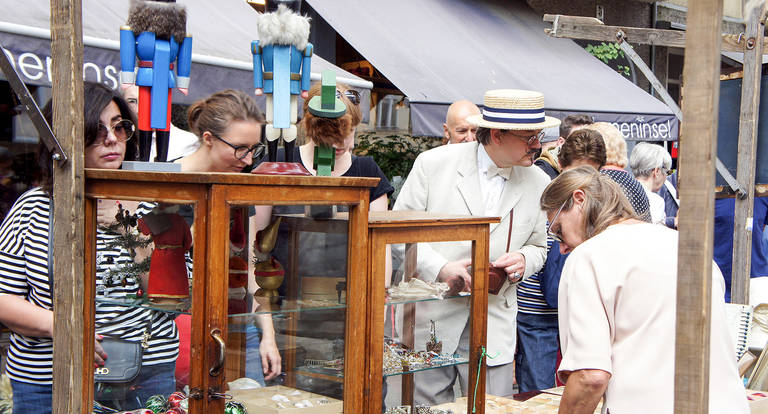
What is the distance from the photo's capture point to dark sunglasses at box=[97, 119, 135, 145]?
2.07 m

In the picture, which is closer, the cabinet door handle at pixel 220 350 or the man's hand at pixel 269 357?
the cabinet door handle at pixel 220 350

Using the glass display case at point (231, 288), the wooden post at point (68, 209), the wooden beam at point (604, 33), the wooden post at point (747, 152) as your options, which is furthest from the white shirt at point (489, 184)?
the wooden post at point (747, 152)

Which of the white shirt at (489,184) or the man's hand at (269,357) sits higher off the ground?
the white shirt at (489,184)

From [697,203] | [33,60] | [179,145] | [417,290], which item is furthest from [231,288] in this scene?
[33,60]

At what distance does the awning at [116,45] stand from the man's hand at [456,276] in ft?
4.84

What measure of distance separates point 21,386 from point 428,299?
1.27 m

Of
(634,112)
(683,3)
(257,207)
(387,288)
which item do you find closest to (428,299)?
(387,288)

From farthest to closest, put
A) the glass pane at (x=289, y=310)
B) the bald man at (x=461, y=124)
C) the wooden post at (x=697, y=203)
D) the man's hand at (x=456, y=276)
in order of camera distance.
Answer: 1. the bald man at (x=461, y=124)
2. the man's hand at (x=456, y=276)
3. the glass pane at (x=289, y=310)
4. the wooden post at (x=697, y=203)

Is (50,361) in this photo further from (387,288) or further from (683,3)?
(683,3)

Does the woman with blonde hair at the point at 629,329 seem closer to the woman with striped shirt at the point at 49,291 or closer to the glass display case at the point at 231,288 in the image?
the glass display case at the point at 231,288

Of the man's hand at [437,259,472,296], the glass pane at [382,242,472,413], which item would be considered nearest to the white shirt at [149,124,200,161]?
the glass pane at [382,242,472,413]

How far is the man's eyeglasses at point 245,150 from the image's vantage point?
217 cm

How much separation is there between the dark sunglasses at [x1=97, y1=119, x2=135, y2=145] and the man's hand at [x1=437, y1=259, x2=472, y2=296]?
1058 mm

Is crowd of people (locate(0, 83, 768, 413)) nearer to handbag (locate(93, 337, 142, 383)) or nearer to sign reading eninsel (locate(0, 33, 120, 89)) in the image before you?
handbag (locate(93, 337, 142, 383))
